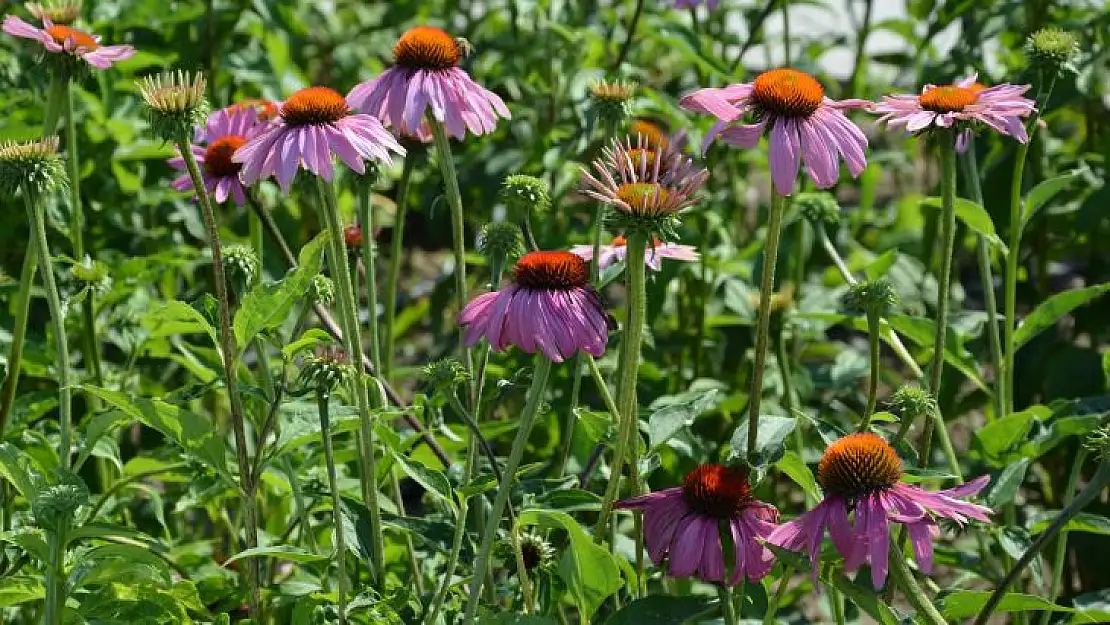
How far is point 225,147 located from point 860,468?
32.1 inches

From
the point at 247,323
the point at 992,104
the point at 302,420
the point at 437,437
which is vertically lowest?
the point at 437,437

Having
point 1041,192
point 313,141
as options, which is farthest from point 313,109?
point 1041,192

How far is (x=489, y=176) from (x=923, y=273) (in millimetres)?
758

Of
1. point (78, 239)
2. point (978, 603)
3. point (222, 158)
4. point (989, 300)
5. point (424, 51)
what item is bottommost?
point (978, 603)

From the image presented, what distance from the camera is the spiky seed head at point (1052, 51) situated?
1.75m

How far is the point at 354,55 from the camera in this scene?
3.31 metres

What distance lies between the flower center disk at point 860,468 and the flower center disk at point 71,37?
1069 millimetres

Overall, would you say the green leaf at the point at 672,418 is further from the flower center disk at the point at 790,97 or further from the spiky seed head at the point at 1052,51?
the spiky seed head at the point at 1052,51

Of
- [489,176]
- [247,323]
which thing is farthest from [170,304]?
[489,176]

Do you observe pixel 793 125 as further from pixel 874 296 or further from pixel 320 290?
pixel 320 290

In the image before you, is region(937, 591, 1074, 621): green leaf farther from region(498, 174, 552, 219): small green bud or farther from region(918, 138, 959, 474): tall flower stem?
region(498, 174, 552, 219): small green bud

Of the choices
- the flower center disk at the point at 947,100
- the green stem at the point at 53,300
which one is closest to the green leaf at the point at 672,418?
the flower center disk at the point at 947,100

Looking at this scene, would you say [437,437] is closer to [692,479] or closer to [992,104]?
[692,479]

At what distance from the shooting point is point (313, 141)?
4.49 ft
